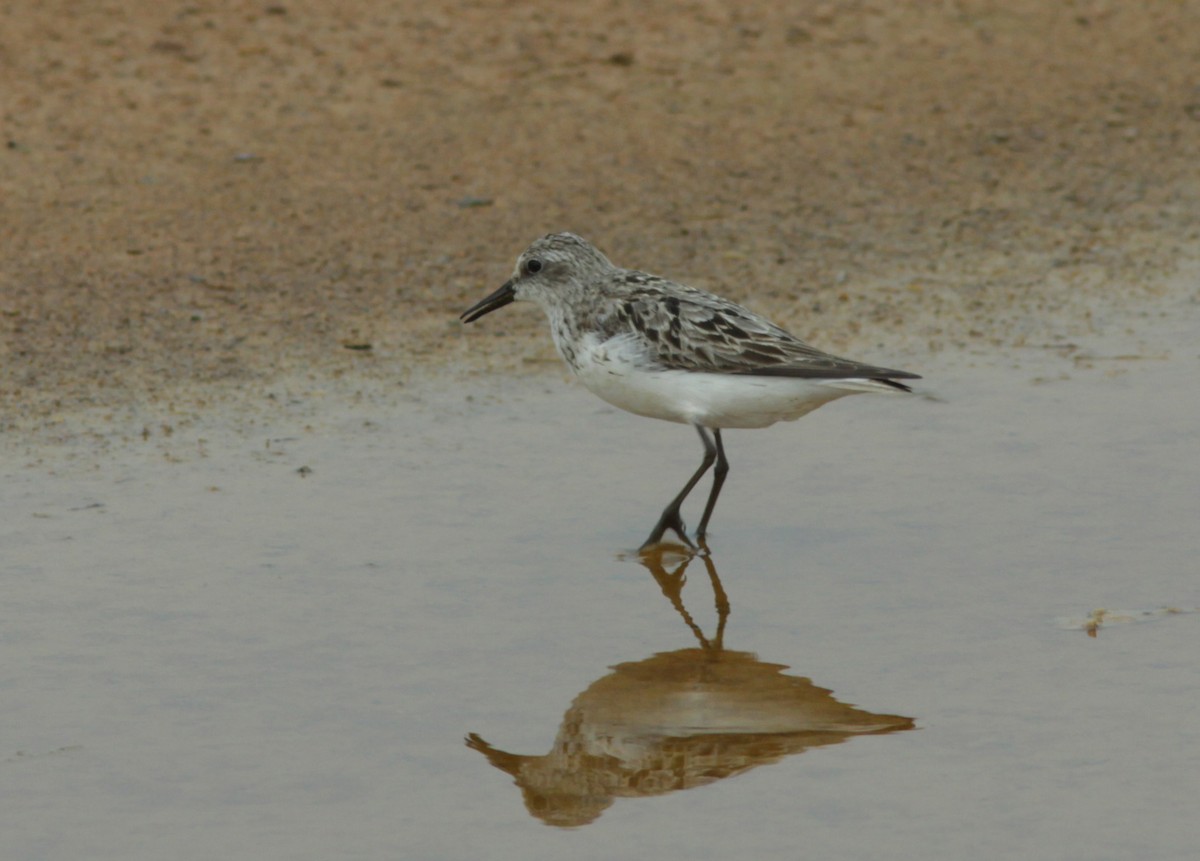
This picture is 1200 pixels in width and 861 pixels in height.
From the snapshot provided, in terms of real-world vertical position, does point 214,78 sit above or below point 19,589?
above

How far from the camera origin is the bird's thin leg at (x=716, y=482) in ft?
23.4

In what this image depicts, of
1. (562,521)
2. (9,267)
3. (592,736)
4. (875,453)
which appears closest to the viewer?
(592,736)

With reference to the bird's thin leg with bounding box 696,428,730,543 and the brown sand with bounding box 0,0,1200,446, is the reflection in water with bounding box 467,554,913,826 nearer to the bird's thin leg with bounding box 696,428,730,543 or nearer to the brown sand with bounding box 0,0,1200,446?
the bird's thin leg with bounding box 696,428,730,543

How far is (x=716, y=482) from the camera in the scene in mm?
7277

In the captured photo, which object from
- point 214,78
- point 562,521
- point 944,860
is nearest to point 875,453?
point 562,521

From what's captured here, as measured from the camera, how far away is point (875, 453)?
7.72 m

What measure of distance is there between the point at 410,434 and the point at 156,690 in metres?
2.47

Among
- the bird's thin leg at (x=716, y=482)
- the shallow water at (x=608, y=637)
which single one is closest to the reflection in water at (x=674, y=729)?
the shallow water at (x=608, y=637)

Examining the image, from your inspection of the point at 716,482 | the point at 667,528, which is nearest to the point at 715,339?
the point at 716,482

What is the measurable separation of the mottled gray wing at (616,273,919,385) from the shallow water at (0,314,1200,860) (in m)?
0.67

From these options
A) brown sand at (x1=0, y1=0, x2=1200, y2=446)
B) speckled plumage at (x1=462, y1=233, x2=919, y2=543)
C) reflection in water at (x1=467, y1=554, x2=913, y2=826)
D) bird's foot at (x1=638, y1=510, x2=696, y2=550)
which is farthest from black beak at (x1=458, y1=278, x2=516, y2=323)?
reflection in water at (x1=467, y1=554, x2=913, y2=826)

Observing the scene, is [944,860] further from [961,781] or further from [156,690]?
[156,690]

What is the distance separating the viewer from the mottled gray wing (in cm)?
675

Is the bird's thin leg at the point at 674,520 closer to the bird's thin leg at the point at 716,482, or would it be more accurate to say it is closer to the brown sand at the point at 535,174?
the bird's thin leg at the point at 716,482
